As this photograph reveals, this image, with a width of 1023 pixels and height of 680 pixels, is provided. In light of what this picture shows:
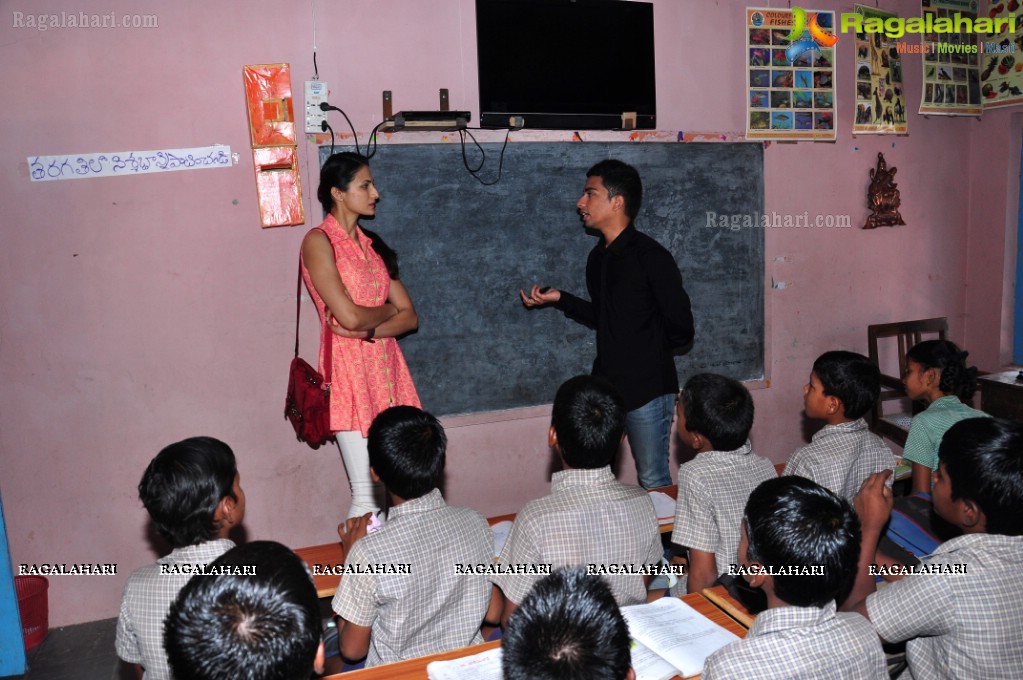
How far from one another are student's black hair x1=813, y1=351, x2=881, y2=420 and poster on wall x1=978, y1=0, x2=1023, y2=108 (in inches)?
108

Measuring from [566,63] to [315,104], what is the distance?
3.73 feet

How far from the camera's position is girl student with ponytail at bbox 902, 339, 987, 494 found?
8.36 ft

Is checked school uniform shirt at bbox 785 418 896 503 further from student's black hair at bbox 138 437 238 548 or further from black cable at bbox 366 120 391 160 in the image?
black cable at bbox 366 120 391 160

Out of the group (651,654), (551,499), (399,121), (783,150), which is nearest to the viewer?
(651,654)

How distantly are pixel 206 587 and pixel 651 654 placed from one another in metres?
0.85

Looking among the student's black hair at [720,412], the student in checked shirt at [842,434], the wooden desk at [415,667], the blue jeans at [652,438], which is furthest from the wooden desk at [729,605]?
the blue jeans at [652,438]

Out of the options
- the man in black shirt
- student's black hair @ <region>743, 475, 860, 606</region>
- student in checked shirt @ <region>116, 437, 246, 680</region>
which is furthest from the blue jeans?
student in checked shirt @ <region>116, 437, 246, 680</region>

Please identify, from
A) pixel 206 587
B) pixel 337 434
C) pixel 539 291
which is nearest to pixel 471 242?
pixel 539 291

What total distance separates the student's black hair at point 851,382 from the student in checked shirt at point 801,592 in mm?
1006

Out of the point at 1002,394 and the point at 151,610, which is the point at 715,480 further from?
the point at 1002,394

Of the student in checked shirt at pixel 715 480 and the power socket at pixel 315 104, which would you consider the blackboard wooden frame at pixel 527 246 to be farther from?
the student in checked shirt at pixel 715 480

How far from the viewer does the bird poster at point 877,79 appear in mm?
4027

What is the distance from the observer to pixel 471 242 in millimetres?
3385

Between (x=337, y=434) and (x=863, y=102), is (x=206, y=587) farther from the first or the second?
(x=863, y=102)
